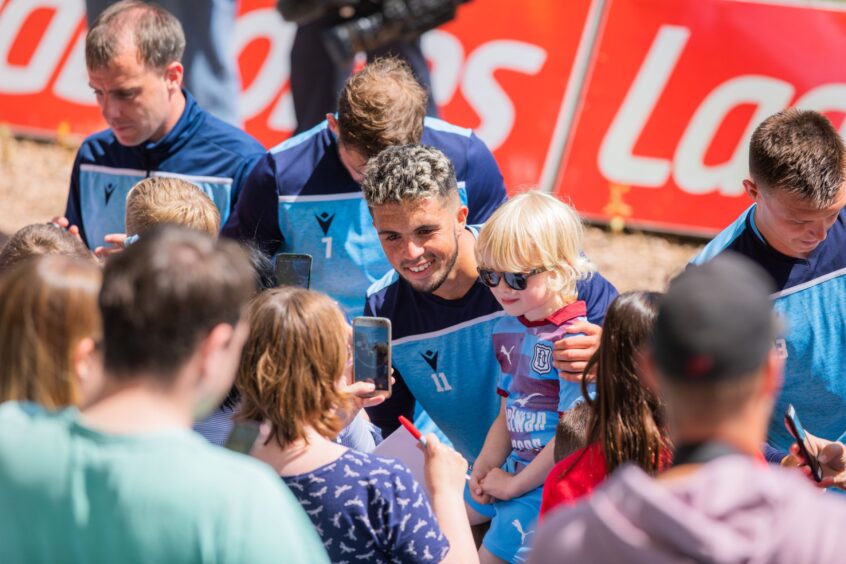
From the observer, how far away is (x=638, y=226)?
775 cm

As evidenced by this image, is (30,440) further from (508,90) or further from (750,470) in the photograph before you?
(508,90)

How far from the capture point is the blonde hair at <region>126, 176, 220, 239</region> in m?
4.06

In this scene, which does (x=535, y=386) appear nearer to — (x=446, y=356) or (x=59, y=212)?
(x=446, y=356)

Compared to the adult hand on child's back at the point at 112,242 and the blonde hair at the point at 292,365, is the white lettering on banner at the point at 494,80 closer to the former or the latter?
the adult hand on child's back at the point at 112,242

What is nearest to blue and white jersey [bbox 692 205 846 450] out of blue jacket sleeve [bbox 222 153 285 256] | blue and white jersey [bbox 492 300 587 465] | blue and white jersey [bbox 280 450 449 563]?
blue and white jersey [bbox 492 300 587 465]

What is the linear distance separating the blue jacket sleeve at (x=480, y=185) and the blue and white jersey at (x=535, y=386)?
3.24 ft

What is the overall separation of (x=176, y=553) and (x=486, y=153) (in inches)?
122

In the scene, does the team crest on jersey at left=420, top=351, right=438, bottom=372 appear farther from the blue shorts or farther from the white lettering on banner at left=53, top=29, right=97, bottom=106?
the white lettering on banner at left=53, top=29, right=97, bottom=106

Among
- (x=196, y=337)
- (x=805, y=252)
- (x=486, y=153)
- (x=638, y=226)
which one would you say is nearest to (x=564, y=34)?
(x=638, y=226)

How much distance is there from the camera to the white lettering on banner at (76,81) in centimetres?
827

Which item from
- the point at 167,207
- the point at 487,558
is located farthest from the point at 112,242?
the point at 487,558

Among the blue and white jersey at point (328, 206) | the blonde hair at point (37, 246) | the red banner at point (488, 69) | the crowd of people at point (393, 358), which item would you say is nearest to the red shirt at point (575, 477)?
the crowd of people at point (393, 358)

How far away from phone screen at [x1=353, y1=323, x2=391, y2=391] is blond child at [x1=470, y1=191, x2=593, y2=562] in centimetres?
40

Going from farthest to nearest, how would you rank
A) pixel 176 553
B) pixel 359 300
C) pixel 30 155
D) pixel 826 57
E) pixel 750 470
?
1. pixel 30 155
2. pixel 826 57
3. pixel 359 300
4. pixel 176 553
5. pixel 750 470
